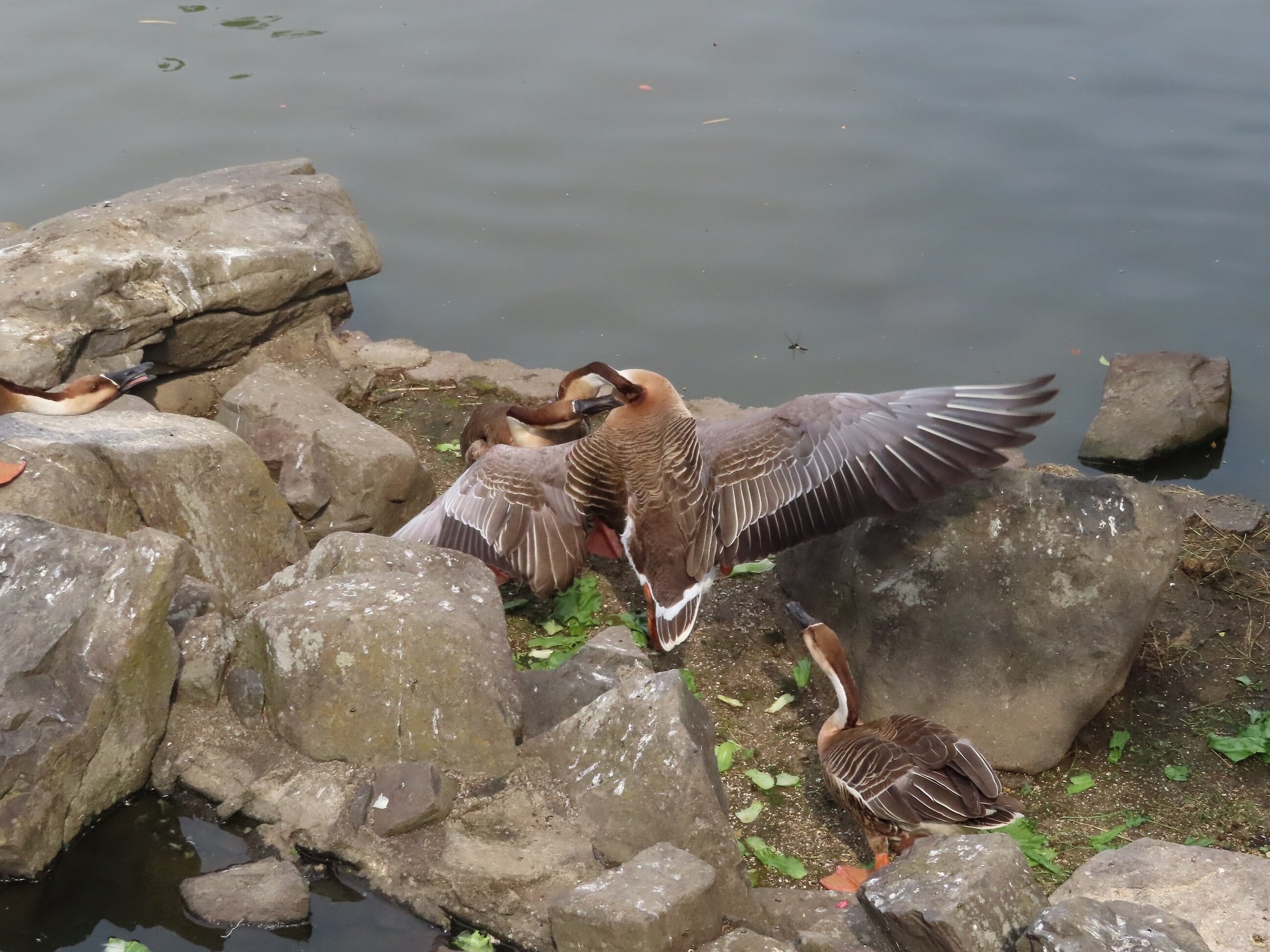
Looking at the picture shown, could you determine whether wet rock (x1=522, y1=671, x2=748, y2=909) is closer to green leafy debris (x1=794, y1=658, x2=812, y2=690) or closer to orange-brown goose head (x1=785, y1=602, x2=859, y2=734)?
orange-brown goose head (x1=785, y1=602, x2=859, y2=734)

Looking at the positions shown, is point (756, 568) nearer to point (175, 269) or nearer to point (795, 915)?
point (795, 915)

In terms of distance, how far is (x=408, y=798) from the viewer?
3.91 meters

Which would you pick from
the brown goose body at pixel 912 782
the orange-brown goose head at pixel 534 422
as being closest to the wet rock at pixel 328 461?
the orange-brown goose head at pixel 534 422

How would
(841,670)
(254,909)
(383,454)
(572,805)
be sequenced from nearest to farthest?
(254,909), (572,805), (841,670), (383,454)

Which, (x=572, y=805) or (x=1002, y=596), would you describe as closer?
(x=572, y=805)

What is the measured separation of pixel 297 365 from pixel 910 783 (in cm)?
517

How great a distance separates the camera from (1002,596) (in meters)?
5.05

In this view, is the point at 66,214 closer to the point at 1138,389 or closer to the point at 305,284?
the point at 305,284

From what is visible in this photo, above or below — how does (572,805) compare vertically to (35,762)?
below

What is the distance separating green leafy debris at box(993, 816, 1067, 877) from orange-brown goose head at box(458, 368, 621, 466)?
3.00 metres

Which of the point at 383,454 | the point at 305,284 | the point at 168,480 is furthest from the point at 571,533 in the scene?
the point at 305,284

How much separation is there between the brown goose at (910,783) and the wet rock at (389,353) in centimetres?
465

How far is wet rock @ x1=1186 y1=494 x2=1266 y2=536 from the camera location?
257 inches

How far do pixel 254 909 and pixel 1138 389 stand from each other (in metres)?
6.22
